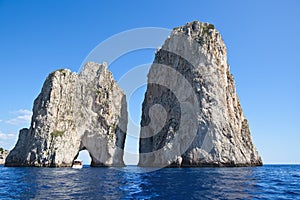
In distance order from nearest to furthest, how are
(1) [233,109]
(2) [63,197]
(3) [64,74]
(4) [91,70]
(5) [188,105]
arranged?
(2) [63,197] → (5) [188,105] → (1) [233,109] → (3) [64,74] → (4) [91,70]

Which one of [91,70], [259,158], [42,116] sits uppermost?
[91,70]

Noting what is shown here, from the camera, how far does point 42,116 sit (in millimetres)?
78875

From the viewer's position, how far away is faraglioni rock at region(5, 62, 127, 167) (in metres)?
74.8

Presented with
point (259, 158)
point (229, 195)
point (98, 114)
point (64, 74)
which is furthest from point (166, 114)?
point (229, 195)

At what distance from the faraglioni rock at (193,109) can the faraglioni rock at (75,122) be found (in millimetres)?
10915

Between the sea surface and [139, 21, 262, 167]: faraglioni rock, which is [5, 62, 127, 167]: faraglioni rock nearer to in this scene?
[139, 21, 262, 167]: faraglioni rock

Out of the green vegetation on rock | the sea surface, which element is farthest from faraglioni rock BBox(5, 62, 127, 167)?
the sea surface

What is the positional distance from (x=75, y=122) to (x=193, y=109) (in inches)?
1585

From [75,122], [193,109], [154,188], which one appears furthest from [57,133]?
[154,188]

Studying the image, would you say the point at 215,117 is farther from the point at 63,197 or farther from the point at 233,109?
the point at 63,197

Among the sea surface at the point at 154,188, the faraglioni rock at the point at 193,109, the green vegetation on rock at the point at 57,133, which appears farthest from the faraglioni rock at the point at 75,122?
the sea surface at the point at 154,188

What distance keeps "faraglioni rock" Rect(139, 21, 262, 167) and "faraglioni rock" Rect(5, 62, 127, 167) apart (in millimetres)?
10915

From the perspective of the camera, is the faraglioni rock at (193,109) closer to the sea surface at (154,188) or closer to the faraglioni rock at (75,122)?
the faraglioni rock at (75,122)

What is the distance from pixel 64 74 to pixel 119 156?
3454cm
